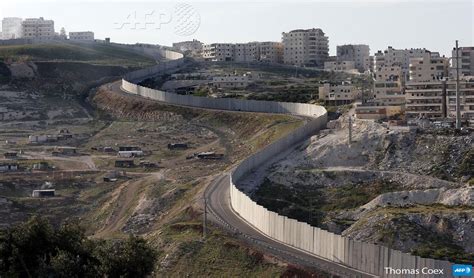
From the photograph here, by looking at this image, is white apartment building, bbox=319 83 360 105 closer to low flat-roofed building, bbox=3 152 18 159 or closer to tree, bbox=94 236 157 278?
low flat-roofed building, bbox=3 152 18 159

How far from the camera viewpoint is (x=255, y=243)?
45.9 meters

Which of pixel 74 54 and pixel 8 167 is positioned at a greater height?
pixel 74 54

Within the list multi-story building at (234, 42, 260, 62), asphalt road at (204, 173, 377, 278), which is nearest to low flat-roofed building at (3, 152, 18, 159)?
asphalt road at (204, 173, 377, 278)

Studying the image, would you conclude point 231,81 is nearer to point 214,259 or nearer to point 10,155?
point 10,155

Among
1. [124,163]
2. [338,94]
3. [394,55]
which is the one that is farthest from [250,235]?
[394,55]

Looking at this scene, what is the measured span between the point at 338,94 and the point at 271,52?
82.1 m

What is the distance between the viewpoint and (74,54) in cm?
15612

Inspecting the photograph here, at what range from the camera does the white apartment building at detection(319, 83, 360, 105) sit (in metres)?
96.9

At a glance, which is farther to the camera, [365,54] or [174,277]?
[365,54]

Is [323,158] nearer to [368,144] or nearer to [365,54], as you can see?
[368,144]

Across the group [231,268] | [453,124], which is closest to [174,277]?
[231,268]

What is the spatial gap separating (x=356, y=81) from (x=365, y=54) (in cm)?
5842

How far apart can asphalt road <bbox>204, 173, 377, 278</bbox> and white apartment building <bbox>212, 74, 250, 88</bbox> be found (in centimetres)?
5773

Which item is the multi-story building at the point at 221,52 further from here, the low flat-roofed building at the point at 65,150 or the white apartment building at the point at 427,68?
the low flat-roofed building at the point at 65,150
